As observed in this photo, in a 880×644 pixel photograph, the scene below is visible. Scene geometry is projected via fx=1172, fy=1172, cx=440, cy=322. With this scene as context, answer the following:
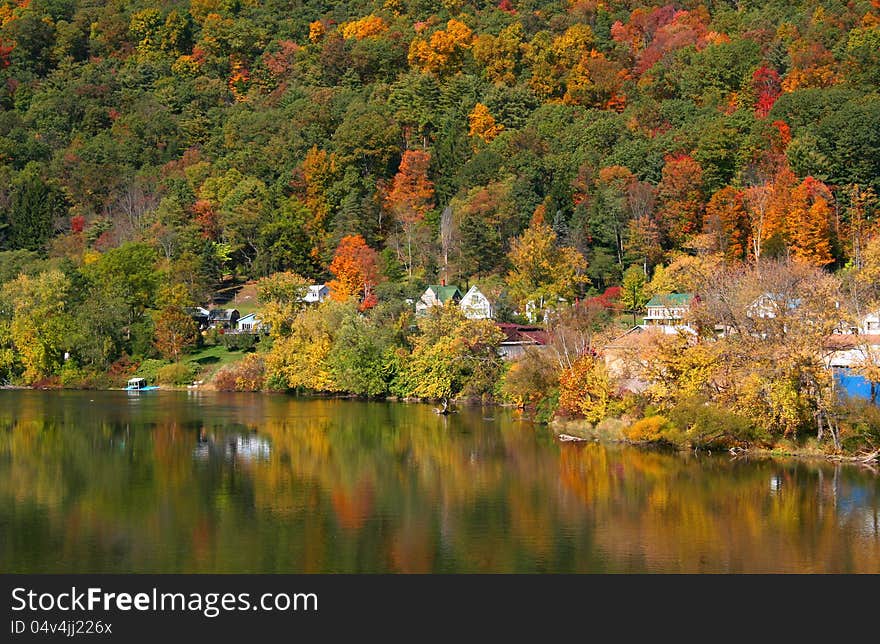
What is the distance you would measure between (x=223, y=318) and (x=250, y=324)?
5.00 metres

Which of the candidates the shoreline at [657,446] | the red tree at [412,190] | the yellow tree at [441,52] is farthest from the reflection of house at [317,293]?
the yellow tree at [441,52]

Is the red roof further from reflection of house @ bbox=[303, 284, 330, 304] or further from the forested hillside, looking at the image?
reflection of house @ bbox=[303, 284, 330, 304]

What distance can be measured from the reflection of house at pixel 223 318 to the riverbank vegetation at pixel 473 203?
2284 mm

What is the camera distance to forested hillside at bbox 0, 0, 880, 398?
77.5 metres

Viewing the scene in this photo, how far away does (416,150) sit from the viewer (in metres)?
106

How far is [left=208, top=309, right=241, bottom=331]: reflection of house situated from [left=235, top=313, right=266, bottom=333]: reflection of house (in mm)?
908

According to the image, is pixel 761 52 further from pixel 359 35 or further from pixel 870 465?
pixel 870 465

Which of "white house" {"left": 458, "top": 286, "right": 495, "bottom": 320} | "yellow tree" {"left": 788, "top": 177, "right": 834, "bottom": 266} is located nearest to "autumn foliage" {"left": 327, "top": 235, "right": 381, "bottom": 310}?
"white house" {"left": 458, "top": 286, "right": 495, "bottom": 320}

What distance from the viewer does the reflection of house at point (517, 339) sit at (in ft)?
207

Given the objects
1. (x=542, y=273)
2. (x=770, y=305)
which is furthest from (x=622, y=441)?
(x=542, y=273)

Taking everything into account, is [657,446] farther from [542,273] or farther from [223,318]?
[223,318]

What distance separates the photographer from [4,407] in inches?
2346
